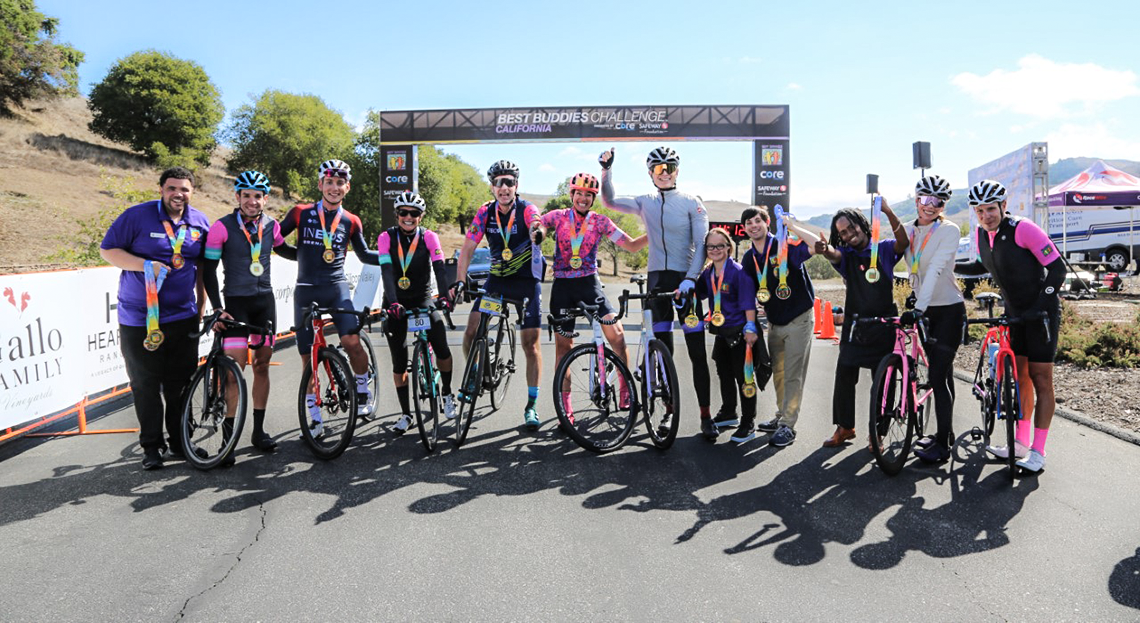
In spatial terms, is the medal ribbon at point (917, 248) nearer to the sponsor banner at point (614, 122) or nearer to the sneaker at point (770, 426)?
the sneaker at point (770, 426)

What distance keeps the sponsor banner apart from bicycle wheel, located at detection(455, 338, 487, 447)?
28.6 m

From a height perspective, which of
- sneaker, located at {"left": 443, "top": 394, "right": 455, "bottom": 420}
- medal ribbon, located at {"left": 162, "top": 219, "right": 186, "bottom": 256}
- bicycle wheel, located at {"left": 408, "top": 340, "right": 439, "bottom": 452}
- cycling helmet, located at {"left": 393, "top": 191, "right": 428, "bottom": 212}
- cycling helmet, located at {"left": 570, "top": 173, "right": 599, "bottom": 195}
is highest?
cycling helmet, located at {"left": 570, "top": 173, "right": 599, "bottom": 195}

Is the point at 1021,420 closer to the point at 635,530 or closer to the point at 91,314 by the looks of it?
the point at 635,530

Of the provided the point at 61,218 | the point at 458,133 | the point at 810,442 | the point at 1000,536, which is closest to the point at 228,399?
the point at 810,442

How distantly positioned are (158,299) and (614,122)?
97.1ft

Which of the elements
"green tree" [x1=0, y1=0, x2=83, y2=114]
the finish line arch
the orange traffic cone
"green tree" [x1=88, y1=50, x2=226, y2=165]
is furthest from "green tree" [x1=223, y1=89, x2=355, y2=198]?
the orange traffic cone

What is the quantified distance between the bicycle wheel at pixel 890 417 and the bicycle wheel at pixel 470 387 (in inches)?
117

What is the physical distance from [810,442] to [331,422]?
410cm

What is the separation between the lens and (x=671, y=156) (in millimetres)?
6215

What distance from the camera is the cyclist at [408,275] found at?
19.8 feet

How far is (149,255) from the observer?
5.24 m

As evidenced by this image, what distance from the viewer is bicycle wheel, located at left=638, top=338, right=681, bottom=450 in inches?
221

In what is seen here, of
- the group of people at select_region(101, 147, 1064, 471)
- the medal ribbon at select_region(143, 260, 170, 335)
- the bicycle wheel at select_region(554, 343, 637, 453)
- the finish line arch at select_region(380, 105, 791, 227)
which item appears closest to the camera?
the medal ribbon at select_region(143, 260, 170, 335)

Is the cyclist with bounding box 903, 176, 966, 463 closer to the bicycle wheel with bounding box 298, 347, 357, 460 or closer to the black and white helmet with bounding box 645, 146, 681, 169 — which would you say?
the black and white helmet with bounding box 645, 146, 681, 169
